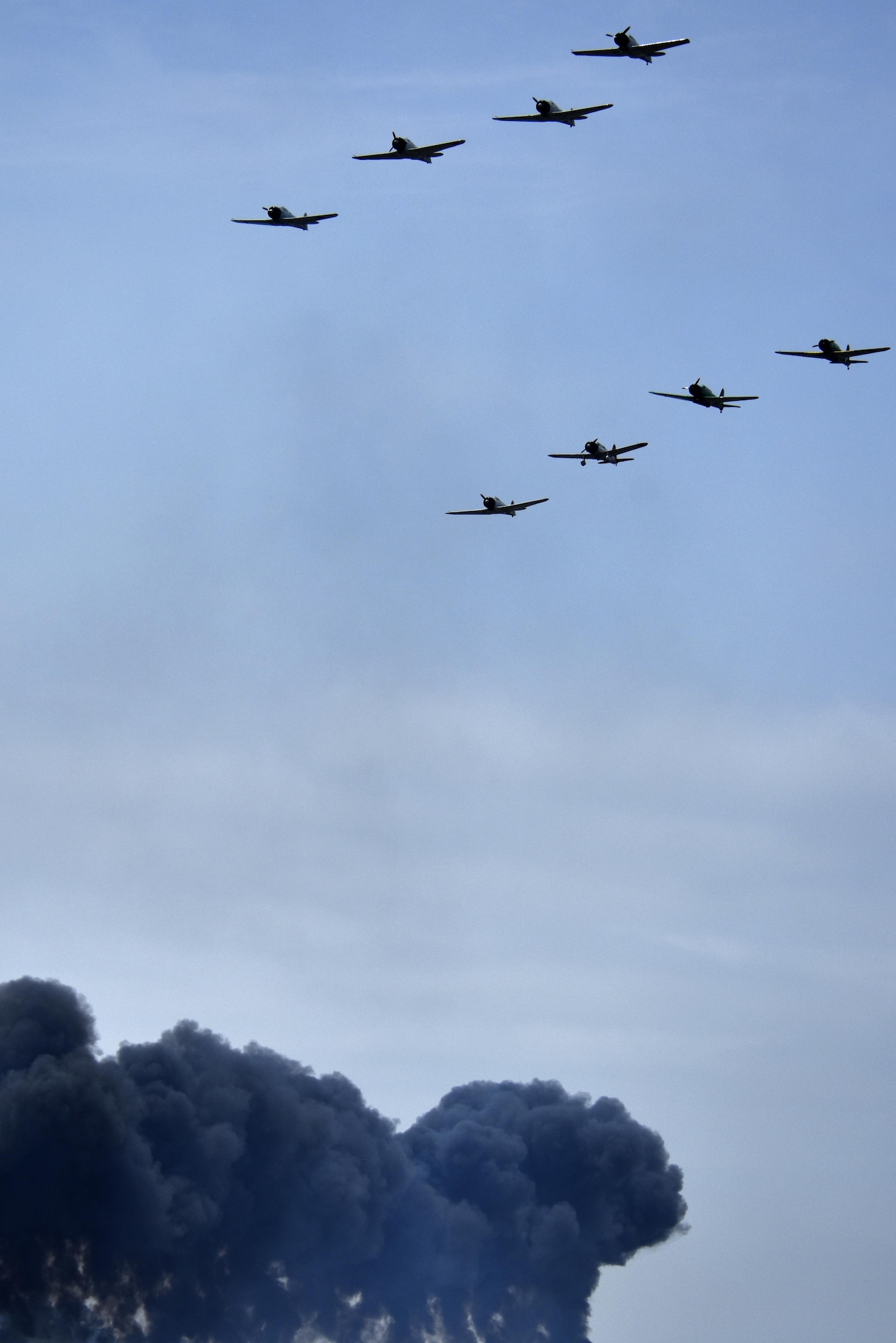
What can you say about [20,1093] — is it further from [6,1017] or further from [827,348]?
[827,348]

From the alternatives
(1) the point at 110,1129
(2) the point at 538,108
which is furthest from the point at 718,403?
(1) the point at 110,1129

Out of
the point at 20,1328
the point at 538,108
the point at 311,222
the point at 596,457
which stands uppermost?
the point at 538,108

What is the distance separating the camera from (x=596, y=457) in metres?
141

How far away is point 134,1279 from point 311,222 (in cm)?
12507

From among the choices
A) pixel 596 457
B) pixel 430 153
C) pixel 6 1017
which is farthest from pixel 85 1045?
pixel 430 153

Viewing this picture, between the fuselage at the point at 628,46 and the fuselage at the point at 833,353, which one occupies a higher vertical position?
the fuselage at the point at 628,46

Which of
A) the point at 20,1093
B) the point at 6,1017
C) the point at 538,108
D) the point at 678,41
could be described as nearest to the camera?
the point at 678,41

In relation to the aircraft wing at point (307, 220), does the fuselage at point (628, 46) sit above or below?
above

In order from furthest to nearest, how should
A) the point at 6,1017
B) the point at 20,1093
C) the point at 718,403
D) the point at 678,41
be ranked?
the point at 6,1017, the point at 20,1093, the point at 718,403, the point at 678,41

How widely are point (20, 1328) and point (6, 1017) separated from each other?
3361 centimetres

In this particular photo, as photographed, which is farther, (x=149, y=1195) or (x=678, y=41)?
(x=149, y=1195)

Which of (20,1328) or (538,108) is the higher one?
(538,108)

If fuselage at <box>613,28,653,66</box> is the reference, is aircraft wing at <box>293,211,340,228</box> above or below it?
below

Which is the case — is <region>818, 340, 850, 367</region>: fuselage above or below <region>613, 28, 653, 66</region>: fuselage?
below
